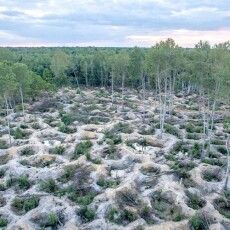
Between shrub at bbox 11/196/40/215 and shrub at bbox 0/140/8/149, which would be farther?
shrub at bbox 0/140/8/149

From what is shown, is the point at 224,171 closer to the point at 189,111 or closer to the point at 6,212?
the point at 6,212

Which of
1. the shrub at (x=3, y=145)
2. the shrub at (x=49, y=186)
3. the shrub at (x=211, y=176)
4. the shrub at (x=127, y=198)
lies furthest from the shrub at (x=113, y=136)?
the shrub at (x=127, y=198)

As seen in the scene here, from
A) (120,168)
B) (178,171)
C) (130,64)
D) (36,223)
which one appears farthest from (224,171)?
(130,64)

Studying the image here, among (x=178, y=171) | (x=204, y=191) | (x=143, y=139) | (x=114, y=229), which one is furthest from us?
(x=143, y=139)

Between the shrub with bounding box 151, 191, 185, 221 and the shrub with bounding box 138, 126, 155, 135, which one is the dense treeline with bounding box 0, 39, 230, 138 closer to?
the shrub with bounding box 138, 126, 155, 135

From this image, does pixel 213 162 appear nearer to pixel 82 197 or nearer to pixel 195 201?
pixel 195 201

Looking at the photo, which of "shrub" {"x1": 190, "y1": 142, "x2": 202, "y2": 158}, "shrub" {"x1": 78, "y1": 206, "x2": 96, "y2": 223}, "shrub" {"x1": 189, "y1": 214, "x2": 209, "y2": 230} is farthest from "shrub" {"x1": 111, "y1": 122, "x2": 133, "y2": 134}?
"shrub" {"x1": 189, "y1": 214, "x2": 209, "y2": 230}
